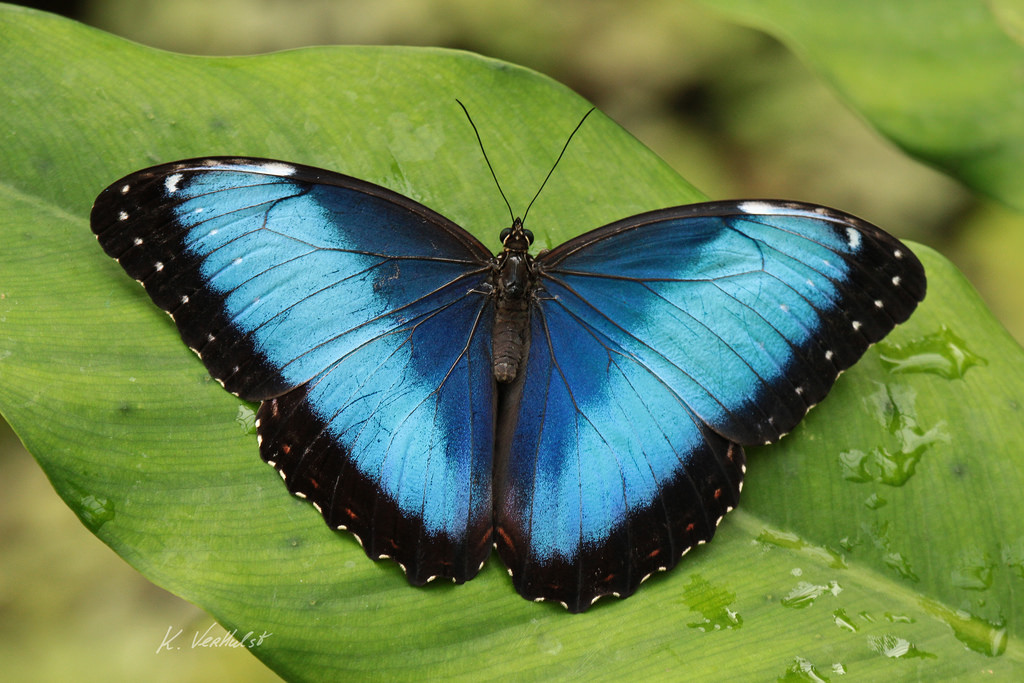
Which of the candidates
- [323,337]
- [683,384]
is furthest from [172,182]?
[683,384]

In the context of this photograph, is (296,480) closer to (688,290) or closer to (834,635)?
(688,290)

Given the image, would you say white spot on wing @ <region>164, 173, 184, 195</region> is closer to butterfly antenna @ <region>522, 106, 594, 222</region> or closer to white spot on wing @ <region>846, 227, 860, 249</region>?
butterfly antenna @ <region>522, 106, 594, 222</region>

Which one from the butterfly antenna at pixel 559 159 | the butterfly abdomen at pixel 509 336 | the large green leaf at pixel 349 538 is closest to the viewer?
the large green leaf at pixel 349 538

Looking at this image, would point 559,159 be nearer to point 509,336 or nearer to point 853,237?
point 509,336

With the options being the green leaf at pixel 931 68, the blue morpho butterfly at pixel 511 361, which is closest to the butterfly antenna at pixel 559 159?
the blue morpho butterfly at pixel 511 361

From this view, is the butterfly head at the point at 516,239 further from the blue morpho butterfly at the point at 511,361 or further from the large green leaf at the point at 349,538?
the large green leaf at the point at 349,538
